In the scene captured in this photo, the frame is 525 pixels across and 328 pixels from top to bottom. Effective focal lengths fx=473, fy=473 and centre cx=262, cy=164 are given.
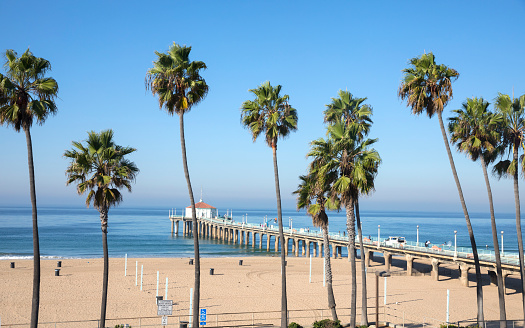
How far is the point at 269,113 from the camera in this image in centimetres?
1911

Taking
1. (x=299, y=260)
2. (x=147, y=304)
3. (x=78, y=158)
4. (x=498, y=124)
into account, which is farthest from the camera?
(x=299, y=260)

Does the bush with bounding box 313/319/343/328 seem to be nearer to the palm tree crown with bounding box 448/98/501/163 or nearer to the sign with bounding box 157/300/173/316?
the sign with bounding box 157/300/173/316

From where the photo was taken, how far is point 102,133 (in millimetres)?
16906

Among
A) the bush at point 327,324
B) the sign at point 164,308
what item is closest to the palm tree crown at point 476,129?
the bush at point 327,324

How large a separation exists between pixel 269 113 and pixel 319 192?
4379mm

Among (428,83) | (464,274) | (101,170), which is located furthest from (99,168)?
(464,274)

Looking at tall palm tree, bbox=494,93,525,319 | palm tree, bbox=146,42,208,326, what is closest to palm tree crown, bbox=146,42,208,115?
palm tree, bbox=146,42,208,326

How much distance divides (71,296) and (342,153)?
20.8 meters

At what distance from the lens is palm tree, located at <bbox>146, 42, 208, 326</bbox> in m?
16.9

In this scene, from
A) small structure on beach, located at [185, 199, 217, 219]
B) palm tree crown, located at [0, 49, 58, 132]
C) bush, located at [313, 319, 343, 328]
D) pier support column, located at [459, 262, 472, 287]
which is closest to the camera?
palm tree crown, located at [0, 49, 58, 132]

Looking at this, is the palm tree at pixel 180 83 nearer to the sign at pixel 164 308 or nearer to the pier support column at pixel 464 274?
the sign at pixel 164 308

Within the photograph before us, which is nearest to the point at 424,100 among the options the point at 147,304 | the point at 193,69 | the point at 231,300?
the point at 193,69

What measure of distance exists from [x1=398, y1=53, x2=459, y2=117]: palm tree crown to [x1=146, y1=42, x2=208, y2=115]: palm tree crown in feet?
27.0

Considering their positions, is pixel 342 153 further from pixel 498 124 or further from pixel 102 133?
pixel 102 133
